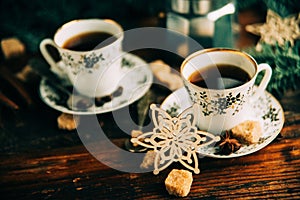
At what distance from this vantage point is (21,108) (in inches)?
47.7

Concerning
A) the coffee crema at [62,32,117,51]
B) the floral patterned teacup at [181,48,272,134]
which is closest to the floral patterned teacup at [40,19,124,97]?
the coffee crema at [62,32,117,51]

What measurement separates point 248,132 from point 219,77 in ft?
0.48

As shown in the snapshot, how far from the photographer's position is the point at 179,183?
3.04 feet

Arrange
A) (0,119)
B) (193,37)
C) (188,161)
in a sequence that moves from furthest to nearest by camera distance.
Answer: (193,37)
(0,119)
(188,161)

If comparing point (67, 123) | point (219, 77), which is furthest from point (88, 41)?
point (219, 77)

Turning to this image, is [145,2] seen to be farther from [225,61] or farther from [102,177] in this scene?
[102,177]

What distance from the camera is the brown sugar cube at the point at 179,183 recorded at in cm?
92

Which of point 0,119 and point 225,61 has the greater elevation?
point 225,61

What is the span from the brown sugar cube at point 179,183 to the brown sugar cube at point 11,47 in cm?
69

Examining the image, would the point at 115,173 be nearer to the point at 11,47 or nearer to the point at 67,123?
the point at 67,123

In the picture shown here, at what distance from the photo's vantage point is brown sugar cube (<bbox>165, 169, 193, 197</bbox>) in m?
0.92

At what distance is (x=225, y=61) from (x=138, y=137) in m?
0.28

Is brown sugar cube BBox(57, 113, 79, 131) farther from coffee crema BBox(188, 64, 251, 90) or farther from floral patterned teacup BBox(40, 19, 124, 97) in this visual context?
coffee crema BBox(188, 64, 251, 90)

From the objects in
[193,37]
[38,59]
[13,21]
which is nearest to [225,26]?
[193,37]
